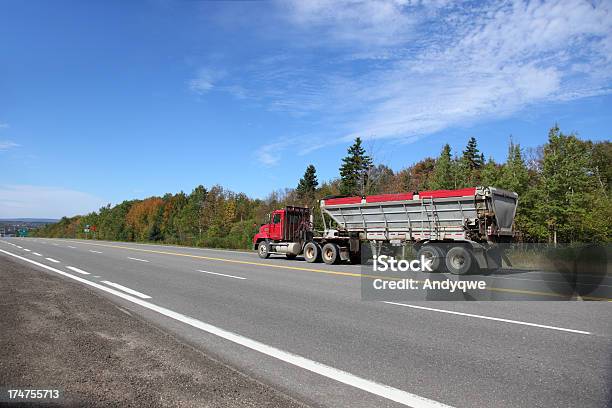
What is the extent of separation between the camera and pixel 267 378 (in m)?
4.72

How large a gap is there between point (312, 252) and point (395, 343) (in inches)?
586

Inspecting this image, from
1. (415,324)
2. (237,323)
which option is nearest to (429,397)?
(415,324)

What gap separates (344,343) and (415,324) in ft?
5.51

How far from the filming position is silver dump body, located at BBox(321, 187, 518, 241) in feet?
50.1

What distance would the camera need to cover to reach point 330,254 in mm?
19984

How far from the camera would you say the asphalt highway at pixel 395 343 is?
4320 millimetres

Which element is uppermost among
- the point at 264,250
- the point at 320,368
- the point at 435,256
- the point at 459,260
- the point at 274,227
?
the point at 274,227

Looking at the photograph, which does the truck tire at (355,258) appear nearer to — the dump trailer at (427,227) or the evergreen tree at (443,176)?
the dump trailer at (427,227)

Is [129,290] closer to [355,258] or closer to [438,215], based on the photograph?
[438,215]

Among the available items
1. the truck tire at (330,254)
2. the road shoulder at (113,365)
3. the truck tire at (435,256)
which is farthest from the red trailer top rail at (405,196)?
the road shoulder at (113,365)

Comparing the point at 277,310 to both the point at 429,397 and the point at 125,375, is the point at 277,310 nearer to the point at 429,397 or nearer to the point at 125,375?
the point at 125,375

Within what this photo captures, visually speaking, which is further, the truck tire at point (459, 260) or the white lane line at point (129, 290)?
the truck tire at point (459, 260)

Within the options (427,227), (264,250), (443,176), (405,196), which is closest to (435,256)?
(427,227)

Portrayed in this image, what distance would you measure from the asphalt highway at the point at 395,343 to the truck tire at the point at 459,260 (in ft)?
14.4
